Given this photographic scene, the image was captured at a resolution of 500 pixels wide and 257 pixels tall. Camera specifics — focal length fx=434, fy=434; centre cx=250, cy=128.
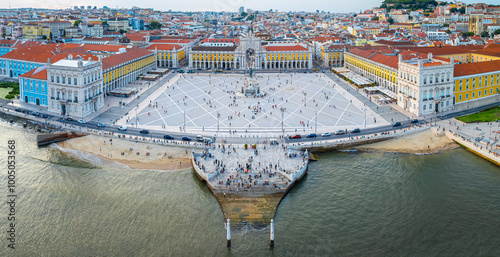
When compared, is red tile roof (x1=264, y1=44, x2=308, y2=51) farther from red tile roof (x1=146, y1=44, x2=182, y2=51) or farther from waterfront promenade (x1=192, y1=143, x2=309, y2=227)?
waterfront promenade (x1=192, y1=143, x2=309, y2=227)

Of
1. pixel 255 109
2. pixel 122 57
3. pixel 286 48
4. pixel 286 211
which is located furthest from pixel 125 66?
pixel 286 211

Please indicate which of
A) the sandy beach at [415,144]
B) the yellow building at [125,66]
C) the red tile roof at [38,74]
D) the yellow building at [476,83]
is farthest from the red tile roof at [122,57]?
the yellow building at [476,83]

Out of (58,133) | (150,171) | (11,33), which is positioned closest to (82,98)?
(58,133)

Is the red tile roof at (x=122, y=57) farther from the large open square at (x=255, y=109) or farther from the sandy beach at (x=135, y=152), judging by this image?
the sandy beach at (x=135, y=152)

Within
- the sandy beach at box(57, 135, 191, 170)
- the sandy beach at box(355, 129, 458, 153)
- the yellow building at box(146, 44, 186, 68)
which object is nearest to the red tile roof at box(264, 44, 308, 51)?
the yellow building at box(146, 44, 186, 68)

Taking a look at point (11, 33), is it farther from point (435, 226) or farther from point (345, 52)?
point (435, 226)

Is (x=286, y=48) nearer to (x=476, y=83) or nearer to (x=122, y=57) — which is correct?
(x=122, y=57)
